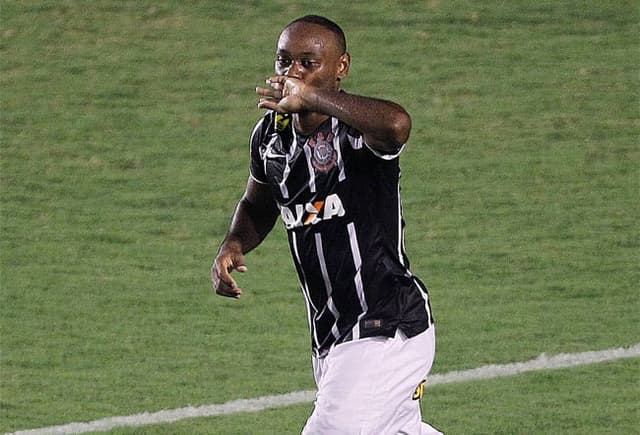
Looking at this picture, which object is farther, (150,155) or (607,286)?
(150,155)

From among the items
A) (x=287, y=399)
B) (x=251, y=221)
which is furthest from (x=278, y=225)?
(x=251, y=221)

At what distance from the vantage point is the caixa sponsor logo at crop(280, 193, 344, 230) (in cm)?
450

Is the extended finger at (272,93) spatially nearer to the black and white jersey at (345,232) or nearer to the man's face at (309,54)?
the man's face at (309,54)

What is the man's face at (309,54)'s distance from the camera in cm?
439

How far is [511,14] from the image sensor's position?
12.0 metres

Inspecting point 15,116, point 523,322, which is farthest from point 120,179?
point 523,322

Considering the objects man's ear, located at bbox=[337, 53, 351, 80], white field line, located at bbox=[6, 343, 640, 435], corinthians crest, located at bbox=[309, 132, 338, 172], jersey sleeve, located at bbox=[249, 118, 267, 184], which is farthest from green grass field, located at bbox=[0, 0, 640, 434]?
man's ear, located at bbox=[337, 53, 351, 80]

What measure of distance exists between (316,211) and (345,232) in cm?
10

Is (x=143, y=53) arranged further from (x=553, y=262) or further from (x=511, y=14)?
(x=553, y=262)

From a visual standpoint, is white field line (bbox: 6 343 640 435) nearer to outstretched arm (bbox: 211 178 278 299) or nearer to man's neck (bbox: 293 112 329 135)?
outstretched arm (bbox: 211 178 278 299)

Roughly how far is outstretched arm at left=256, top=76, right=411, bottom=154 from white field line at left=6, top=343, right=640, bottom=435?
265 centimetres

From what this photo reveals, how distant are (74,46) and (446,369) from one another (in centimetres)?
545

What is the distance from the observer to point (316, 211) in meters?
4.52

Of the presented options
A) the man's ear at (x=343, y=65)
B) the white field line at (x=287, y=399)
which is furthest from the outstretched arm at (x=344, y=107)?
the white field line at (x=287, y=399)
